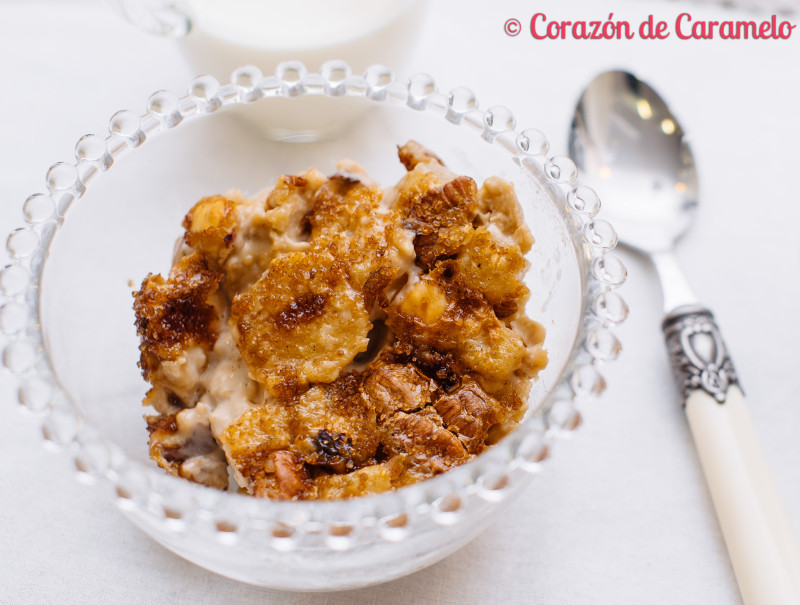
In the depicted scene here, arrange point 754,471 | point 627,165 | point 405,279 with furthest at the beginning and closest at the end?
1. point 627,165
2. point 754,471
3. point 405,279

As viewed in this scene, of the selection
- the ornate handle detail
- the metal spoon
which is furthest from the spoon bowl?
the ornate handle detail

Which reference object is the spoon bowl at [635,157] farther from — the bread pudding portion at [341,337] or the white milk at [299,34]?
the bread pudding portion at [341,337]

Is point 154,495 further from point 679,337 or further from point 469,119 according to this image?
point 679,337

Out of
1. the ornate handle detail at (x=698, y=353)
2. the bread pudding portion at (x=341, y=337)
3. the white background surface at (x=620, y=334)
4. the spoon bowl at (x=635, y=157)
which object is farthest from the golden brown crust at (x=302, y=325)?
the spoon bowl at (x=635, y=157)

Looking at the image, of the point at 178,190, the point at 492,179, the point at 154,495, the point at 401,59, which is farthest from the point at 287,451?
the point at 401,59

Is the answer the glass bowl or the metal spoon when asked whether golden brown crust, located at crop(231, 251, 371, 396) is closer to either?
the glass bowl

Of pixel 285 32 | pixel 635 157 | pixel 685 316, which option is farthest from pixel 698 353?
pixel 285 32
